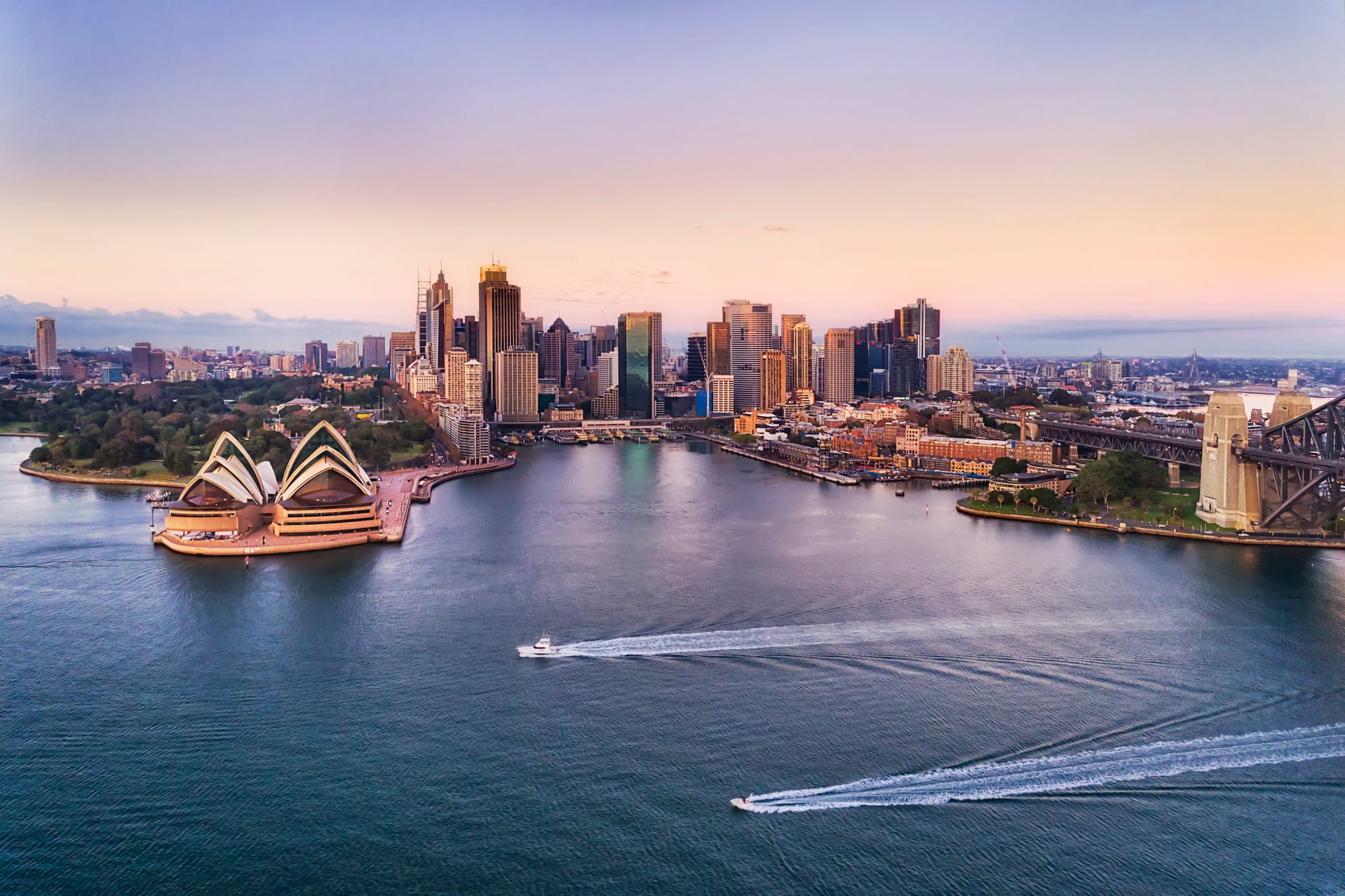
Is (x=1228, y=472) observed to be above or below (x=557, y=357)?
below

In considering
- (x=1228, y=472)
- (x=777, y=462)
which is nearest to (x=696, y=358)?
(x=777, y=462)

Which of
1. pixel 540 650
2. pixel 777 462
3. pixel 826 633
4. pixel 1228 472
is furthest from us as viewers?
pixel 777 462

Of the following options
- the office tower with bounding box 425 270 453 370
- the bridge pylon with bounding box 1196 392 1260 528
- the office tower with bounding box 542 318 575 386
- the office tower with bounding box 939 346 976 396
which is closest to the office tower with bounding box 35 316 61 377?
the office tower with bounding box 425 270 453 370

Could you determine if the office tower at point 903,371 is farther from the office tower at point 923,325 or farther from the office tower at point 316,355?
the office tower at point 316,355

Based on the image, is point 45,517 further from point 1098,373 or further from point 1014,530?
point 1098,373

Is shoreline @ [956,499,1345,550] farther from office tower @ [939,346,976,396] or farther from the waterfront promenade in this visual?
office tower @ [939,346,976,396]

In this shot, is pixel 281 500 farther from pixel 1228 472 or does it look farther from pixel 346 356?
pixel 346 356

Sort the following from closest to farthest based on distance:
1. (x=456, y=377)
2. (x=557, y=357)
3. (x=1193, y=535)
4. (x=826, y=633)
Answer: (x=826, y=633) < (x=1193, y=535) < (x=456, y=377) < (x=557, y=357)
